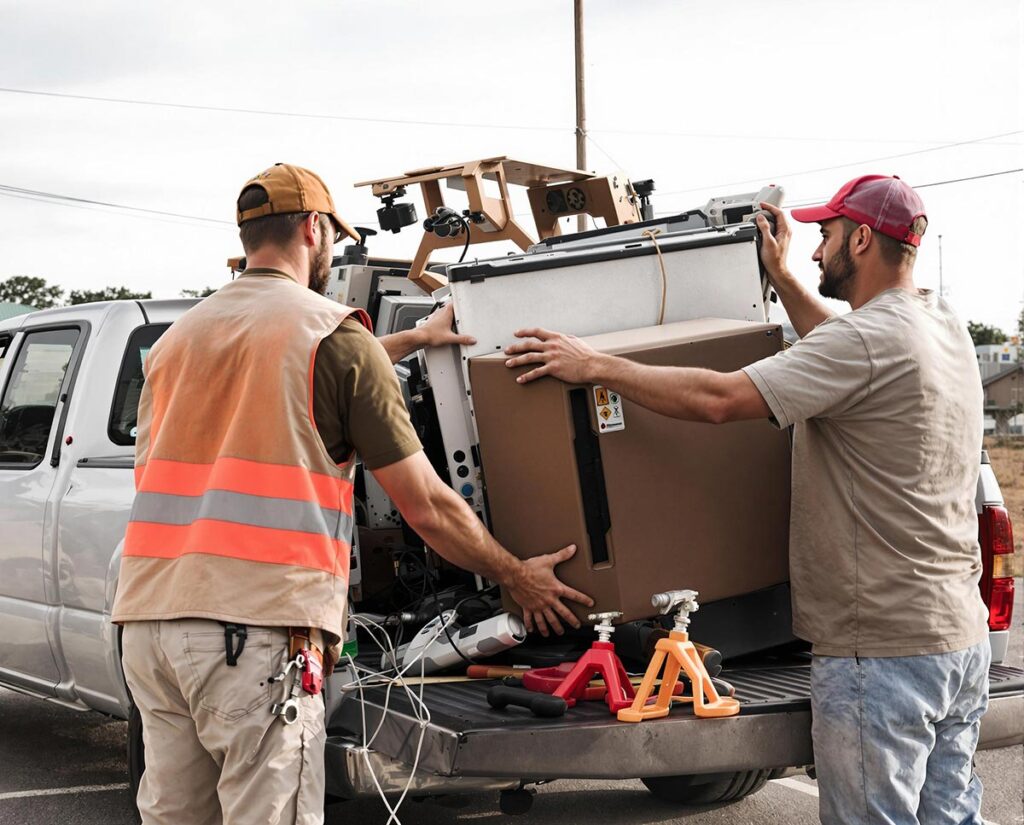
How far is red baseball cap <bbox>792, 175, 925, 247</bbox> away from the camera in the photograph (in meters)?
3.33

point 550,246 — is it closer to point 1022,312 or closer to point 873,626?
point 873,626

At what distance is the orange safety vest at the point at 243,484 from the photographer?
2.78m

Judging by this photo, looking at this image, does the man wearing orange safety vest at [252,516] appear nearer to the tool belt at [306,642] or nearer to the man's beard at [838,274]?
the tool belt at [306,642]

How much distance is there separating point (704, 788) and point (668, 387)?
2.26 metres

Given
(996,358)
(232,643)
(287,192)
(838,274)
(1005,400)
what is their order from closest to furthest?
(232,643), (287,192), (838,274), (1005,400), (996,358)

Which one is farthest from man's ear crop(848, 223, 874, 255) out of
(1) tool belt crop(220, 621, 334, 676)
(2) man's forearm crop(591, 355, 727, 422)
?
(1) tool belt crop(220, 621, 334, 676)

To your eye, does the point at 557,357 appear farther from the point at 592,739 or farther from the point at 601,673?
the point at 592,739

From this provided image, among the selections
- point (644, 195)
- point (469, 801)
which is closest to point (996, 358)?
point (644, 195)

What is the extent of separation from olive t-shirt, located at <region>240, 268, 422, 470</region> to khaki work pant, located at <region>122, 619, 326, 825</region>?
0.47 meters

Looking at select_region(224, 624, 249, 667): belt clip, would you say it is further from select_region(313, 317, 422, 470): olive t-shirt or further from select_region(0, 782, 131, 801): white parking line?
select_region(0, 782, 131, 801): white parking line

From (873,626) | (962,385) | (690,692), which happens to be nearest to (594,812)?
(690,692)

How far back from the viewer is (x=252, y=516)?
279 cm

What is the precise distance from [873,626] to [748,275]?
3.90 ft

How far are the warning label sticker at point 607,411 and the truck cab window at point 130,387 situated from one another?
7.32 feet
